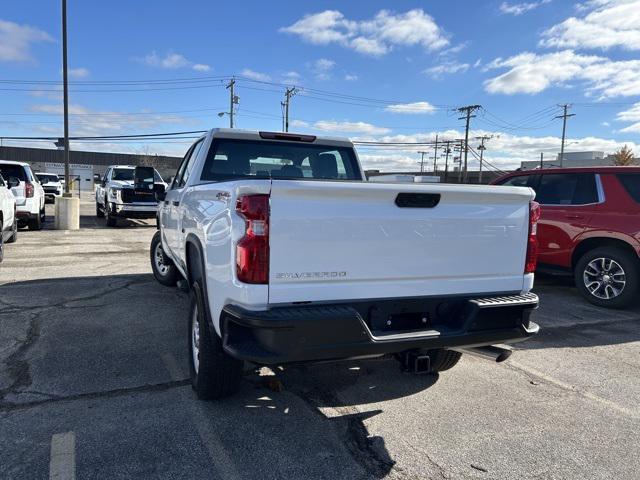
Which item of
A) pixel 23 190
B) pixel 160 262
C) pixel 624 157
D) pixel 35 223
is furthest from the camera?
pixel 624 157

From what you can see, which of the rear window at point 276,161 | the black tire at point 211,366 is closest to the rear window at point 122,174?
the rear window at point 276,161

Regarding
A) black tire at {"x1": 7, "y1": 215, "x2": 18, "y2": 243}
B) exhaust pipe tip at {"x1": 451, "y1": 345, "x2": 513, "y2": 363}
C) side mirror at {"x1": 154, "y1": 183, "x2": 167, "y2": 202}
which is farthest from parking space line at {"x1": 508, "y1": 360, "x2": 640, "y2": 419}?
black tire at {"x1": 7, "y1": 215, "x2": 18, "y2": 243}

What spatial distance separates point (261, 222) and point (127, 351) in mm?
2617

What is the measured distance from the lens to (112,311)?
582 cm

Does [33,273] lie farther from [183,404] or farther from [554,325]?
[554,325]

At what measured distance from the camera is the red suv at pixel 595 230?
6316mm

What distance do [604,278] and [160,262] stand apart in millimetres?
6338

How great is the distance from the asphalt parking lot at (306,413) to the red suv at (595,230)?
1200 millimetres

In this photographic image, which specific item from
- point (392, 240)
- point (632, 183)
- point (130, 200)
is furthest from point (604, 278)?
point (130, 200)

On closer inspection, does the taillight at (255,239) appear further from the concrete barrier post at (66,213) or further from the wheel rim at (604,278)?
the concrete barrier post at (66,213)

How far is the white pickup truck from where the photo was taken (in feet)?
8.64

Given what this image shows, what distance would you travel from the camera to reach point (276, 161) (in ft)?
16.3

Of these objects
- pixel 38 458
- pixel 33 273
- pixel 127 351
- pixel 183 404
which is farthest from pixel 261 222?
pixel 33 273

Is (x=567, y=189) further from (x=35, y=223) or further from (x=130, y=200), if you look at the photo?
(x=35, y=223)
